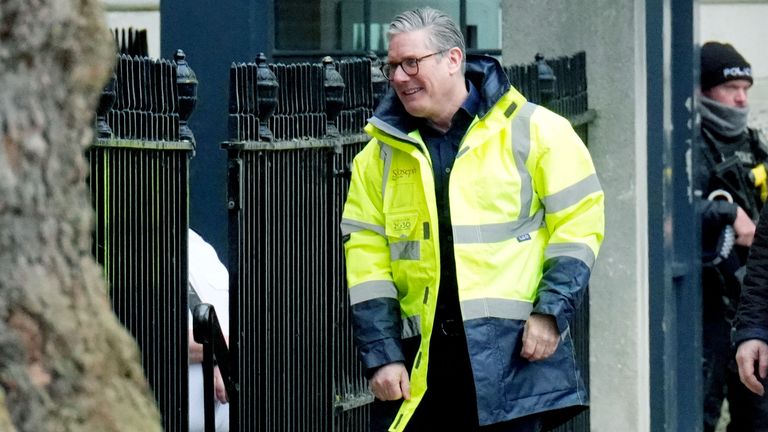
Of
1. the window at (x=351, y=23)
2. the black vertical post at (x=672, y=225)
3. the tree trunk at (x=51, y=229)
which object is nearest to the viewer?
the tree trunk at (x=51, y=229)

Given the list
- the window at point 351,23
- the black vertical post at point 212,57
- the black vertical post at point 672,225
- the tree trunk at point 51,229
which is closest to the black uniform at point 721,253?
the black vertical post at point 672,225

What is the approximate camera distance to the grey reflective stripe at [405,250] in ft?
15.0

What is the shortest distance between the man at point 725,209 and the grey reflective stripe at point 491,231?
11.8 ft

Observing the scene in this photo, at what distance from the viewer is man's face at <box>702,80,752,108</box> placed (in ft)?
28.3

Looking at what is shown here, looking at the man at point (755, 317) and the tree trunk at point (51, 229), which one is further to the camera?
the man at point (755, 317)

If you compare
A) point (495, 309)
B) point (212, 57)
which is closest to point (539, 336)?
point (495, 309)

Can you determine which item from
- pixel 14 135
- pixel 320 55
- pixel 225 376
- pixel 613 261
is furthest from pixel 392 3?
pixel 14 135

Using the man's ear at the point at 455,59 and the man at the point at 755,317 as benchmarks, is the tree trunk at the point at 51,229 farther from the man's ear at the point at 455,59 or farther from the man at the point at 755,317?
the man at the point at 755,317

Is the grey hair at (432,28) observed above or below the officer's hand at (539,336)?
above

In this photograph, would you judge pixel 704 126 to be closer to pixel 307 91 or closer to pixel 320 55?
pixel 320 55

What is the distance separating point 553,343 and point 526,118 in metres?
0.62

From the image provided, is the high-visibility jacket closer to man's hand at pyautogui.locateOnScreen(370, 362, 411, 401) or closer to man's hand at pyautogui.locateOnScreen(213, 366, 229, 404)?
man's hand at pyautogui.locateOnScreen(370, 362, 411, 401)

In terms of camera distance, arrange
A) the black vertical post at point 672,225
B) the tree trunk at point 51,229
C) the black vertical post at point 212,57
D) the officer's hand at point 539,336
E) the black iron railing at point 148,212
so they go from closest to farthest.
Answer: the tree trunk at point 51,229 < the black iron railing at point 148,212 < the officer's hand at point 539,336 < the black vertical post at point 672,225 < the black vertical post at point 212,57

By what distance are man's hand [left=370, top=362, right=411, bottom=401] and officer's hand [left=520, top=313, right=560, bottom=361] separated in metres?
0.34
